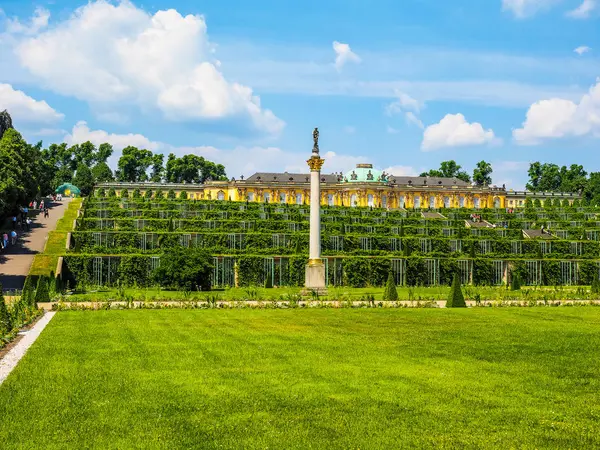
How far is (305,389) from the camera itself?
1123cm

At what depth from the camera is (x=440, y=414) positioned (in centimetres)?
966

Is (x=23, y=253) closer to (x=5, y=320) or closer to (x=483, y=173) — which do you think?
(x=5, y=320)

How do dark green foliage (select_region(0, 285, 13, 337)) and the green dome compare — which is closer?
dark green foliage (select_region(0, 285, 13, 337))

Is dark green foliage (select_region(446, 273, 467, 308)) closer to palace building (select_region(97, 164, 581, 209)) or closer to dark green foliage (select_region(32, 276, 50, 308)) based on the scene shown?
dark green foliage (select_region(32, 276, 50, 308))

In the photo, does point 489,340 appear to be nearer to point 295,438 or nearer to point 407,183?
point 295,438

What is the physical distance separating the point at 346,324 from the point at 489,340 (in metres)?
5.20

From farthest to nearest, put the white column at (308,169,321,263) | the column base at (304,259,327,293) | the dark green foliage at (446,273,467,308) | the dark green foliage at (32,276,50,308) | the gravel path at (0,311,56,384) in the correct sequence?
the white column at (308,169,321,263)
the column base at (304,259,327,293)
the dark green foliage at (32,276,50,308)
the dark green foliage at (446,273,467,308)
the gravel path at (0,311,56,384)

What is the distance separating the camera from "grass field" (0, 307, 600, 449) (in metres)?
8.76

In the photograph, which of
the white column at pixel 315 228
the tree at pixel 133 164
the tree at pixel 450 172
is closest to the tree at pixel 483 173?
the tree at pixel 450 172

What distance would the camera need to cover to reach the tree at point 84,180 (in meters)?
127

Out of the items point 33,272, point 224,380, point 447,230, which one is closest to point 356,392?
point 224,380

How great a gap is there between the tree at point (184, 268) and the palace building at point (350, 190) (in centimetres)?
8784

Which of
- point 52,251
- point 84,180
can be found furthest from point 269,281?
point 84,180

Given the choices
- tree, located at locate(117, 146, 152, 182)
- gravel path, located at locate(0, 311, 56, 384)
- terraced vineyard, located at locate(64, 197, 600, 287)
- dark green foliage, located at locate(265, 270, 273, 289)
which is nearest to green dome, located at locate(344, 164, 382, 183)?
tree, located at locate(117, 146, 152, 182)
